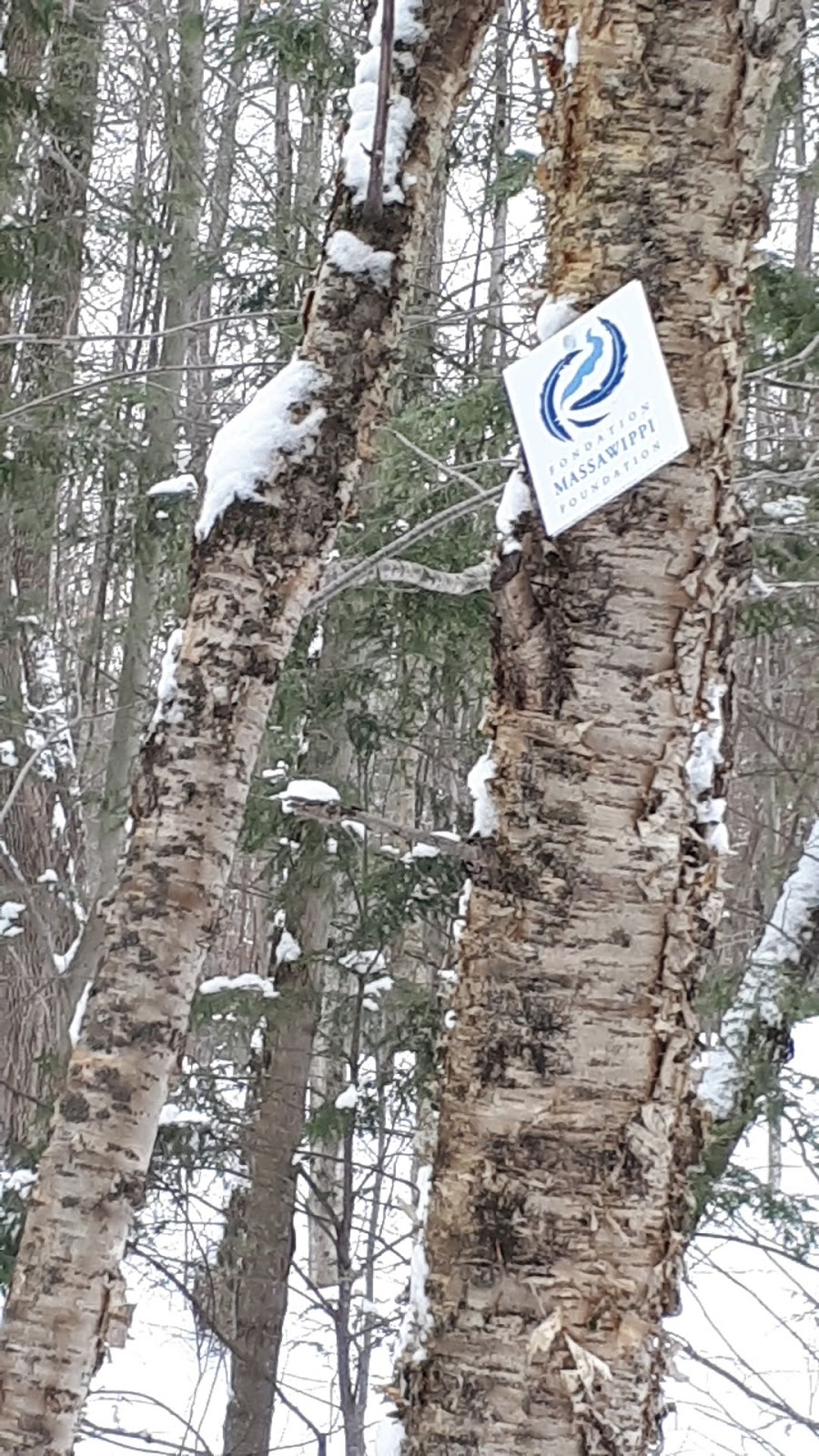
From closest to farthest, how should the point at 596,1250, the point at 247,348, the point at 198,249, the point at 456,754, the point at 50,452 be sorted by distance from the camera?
the point at 596,1250 → the point at 50,452 → the point at 198,249 → the point at 456,754 → the point at 247,348

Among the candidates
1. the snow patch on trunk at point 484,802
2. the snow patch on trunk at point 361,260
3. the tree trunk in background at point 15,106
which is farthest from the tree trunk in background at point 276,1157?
the snow patch on trunk at point 484,802

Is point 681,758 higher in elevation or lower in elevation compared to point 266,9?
lower

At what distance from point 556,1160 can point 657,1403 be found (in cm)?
26

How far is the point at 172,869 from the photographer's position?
2.26 metres

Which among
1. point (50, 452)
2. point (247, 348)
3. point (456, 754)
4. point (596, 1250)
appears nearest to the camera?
point (596, 1250)

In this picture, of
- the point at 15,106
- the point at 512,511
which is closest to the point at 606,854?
the point at 512,511

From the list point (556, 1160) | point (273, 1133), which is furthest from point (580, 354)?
point (273, 1133)

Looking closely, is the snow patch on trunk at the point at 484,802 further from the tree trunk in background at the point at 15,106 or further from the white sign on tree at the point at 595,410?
the tree trunk in background at the point at 15,106

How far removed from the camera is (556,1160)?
1183 mm

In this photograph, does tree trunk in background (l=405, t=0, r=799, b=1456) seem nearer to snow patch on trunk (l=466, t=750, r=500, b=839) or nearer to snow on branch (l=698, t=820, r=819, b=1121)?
snow patch on trunk (l=466, t=750, r=500, b=839)

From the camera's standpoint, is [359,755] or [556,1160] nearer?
[556,1160]

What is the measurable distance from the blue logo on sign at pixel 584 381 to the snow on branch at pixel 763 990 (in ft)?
11.4

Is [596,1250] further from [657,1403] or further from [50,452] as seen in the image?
[50,452]

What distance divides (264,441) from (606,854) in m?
1.37
